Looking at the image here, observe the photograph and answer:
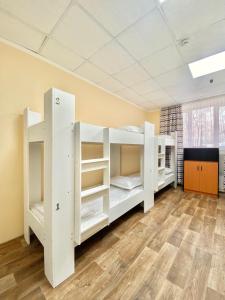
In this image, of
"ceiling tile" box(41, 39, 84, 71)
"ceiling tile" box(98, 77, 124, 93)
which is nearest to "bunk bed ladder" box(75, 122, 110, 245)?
"ceiling tile" box(41, 39, 84, 71)

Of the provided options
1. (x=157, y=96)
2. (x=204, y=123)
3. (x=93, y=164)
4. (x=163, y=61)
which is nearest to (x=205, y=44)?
(x=163, y=61)

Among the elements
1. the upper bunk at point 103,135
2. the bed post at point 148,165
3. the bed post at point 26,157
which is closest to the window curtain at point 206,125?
the bed post at point 148,165

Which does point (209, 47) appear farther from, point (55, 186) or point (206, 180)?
point (206, 180)

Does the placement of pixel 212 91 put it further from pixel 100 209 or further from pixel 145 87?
pixel 100 209

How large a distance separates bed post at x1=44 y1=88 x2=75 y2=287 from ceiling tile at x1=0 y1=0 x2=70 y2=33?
0.83m

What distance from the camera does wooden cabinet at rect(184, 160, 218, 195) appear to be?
3230mm

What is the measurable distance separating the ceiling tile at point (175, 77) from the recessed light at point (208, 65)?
8 cm

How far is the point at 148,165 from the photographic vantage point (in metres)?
2.53

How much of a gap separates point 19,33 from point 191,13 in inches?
71.9

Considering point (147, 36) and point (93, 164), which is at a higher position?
point (147, 36)

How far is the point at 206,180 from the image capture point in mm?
3322

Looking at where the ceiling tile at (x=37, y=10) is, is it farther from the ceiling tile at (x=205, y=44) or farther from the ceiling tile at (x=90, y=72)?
the ceiling tile at (x=205, y=44)

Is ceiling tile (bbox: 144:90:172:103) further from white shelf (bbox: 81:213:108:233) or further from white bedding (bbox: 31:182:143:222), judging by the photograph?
white shelf (bbox: 81:213:108:233)

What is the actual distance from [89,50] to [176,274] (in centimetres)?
268
